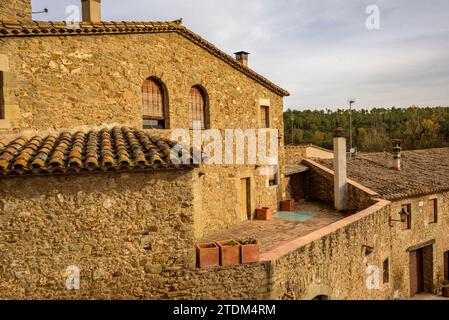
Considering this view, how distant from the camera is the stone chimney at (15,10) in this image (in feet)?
23.8

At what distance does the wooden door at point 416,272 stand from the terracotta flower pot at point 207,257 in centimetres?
1193

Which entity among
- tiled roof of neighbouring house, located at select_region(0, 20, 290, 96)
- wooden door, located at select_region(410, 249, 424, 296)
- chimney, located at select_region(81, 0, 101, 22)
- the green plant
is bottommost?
wooden door, located at select_region(410, 249, 424, 296)

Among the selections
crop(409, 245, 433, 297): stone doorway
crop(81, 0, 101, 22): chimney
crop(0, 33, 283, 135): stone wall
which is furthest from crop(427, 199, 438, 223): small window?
crop(81, 0, 101, 22): chimney

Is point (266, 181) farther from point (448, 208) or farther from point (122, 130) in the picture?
point (448, 208)

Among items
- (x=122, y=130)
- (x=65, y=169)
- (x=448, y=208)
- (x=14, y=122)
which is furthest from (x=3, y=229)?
(x=448, y=208)

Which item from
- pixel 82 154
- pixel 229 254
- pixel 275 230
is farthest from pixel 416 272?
pixel 82 154

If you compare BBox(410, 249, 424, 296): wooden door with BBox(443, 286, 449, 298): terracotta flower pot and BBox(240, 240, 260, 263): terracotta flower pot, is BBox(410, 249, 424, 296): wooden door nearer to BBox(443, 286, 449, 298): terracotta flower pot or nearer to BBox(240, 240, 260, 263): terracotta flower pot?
BBox(443, 286, 449, 298): terracotta flower pot

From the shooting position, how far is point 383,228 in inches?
469

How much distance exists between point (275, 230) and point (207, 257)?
4876mm

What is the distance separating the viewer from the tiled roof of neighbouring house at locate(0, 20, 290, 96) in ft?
23.1

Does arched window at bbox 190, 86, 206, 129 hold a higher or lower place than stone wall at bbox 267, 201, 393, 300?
higher

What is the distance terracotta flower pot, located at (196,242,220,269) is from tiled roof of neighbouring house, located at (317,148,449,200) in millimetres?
8911

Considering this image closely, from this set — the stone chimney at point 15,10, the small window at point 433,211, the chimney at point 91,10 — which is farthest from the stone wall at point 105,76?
the small window at point 433,211

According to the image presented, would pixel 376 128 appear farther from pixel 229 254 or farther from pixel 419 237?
pixel 229 254
